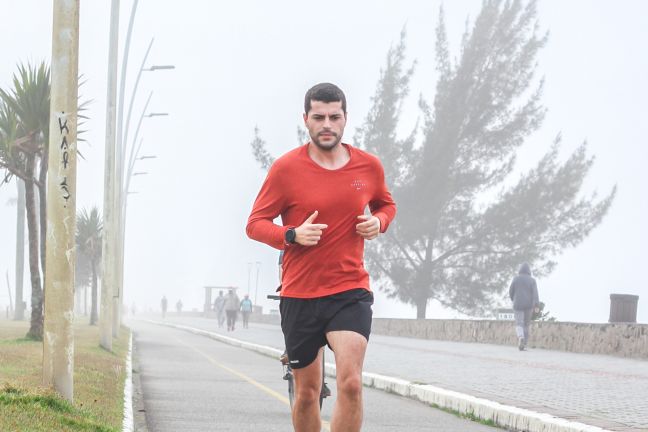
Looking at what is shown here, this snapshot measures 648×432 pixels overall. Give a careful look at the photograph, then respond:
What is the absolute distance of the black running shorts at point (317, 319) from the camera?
5.93 meters

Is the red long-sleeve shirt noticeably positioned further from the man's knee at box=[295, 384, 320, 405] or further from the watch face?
the man's knee at box=[295, 384, 320, 405]

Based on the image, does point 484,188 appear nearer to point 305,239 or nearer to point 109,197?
point 109,197

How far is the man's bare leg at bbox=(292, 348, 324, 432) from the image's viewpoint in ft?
20.2

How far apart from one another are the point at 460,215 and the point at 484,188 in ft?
7.21

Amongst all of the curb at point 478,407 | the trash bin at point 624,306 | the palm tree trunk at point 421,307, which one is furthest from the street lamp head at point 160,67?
the palm tree trunk at point 421,307

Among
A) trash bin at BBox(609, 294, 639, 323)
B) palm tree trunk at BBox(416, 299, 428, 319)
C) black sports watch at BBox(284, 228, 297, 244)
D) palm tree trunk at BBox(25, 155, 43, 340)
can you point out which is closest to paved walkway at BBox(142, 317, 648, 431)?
trash bin at BBox(609, 294, 639, 323)

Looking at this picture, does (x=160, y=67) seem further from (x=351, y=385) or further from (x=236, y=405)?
(x=351, y=385)

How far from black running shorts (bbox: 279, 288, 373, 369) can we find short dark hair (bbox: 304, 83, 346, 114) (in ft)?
3.14

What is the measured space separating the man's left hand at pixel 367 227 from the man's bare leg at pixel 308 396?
2.35 ft

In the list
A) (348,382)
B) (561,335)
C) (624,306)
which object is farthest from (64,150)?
(624,306)

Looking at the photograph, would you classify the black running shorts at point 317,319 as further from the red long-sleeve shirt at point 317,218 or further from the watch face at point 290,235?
the watch face at point 290,235

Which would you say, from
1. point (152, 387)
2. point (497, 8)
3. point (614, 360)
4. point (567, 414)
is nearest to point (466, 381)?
point (152, 387)

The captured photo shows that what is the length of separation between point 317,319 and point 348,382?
37 cm

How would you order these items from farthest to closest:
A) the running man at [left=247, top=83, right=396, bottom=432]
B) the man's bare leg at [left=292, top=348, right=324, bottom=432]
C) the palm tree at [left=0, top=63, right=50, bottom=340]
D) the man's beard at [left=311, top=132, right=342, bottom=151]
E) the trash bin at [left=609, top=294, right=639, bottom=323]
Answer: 1. the trash bin at [left=609, top=294, right=639, bottom=323]
2. the palm tree at [left=0, top=63, right=50, bottom=340]
3. the man's bare leg at [left=292, top=348, right=324, bottom=432]
4. the man's beard at [left=311, top=132, right=342, bottom=151]
5. the running man at [left=247, top=83, right=396, bottom=432]
